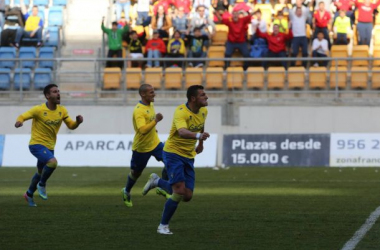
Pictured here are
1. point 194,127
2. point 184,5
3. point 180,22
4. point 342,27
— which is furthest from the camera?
point 184,5

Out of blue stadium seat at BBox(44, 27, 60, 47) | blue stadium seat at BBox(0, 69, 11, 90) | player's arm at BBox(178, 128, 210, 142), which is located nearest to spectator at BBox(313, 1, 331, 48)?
blue stadium seat at BBox(44, 27, 60, 47)

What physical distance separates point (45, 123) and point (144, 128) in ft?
6.90

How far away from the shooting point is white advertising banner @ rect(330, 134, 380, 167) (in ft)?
89.8

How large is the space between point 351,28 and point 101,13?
30.5 ft

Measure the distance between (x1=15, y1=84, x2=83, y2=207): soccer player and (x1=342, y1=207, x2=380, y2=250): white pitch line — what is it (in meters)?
5.23

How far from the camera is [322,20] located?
3119 cm

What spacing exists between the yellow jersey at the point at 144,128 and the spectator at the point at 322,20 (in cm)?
1563

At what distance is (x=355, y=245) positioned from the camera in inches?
429

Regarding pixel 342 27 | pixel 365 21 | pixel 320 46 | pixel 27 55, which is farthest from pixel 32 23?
pixel 365 21

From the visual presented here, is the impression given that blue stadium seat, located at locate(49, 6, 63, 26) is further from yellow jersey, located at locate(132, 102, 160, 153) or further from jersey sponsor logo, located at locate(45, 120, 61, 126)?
yellow jersey, located at locate(132, 102, 160, 153)

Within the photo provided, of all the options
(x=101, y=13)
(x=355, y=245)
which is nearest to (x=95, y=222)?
(x=355, y=245)

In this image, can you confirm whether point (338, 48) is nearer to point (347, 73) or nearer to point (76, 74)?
point (347, 73)

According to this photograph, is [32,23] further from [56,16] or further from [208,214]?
[208,214]

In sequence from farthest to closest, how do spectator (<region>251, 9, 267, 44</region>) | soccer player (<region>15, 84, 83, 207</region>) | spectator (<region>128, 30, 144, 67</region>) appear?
1. spectator (<region>128, 30, 144, 67</region>)
2. spectator (<region>251, 9, 267, 44</region>)
3. soccer player (<region>15, 84, 83, 207</region>)
